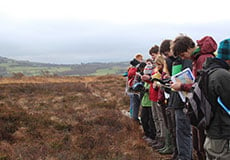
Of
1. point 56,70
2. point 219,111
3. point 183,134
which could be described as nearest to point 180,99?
point 183,134

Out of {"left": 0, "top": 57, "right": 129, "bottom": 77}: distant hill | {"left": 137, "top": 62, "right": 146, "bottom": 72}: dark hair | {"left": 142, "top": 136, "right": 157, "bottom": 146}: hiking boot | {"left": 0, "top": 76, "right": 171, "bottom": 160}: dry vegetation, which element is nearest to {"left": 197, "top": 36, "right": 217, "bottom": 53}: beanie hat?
{"left": 0, "top": 76, "right": 171, "bottom": 160}: dry vegetation

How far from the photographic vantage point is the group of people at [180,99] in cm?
252

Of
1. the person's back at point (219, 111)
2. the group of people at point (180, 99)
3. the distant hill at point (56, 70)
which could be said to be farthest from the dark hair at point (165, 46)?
the distant hill at point (56, 70)

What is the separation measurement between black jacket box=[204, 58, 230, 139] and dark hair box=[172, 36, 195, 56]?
1.04 metres

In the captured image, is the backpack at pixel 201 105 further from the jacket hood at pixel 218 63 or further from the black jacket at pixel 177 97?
the black jacket at pixel 177 97

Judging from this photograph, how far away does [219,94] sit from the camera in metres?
2.45

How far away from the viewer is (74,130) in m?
7.09

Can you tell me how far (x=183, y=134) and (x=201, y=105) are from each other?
1.46 m

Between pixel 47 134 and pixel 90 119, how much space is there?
179 cm

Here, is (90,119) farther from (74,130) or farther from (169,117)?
(169,117)

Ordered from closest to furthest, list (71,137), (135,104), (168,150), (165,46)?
1. (165,46)
2. (168,150)
3. (71,137)
4. (135,104)

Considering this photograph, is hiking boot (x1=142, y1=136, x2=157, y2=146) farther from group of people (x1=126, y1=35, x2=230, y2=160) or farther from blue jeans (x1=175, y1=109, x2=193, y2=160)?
blue jeans (x1=175, y1=109, x2=193, y2=160)

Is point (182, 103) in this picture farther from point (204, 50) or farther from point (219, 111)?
point (219, 111)

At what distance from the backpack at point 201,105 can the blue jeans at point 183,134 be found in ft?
3.60
